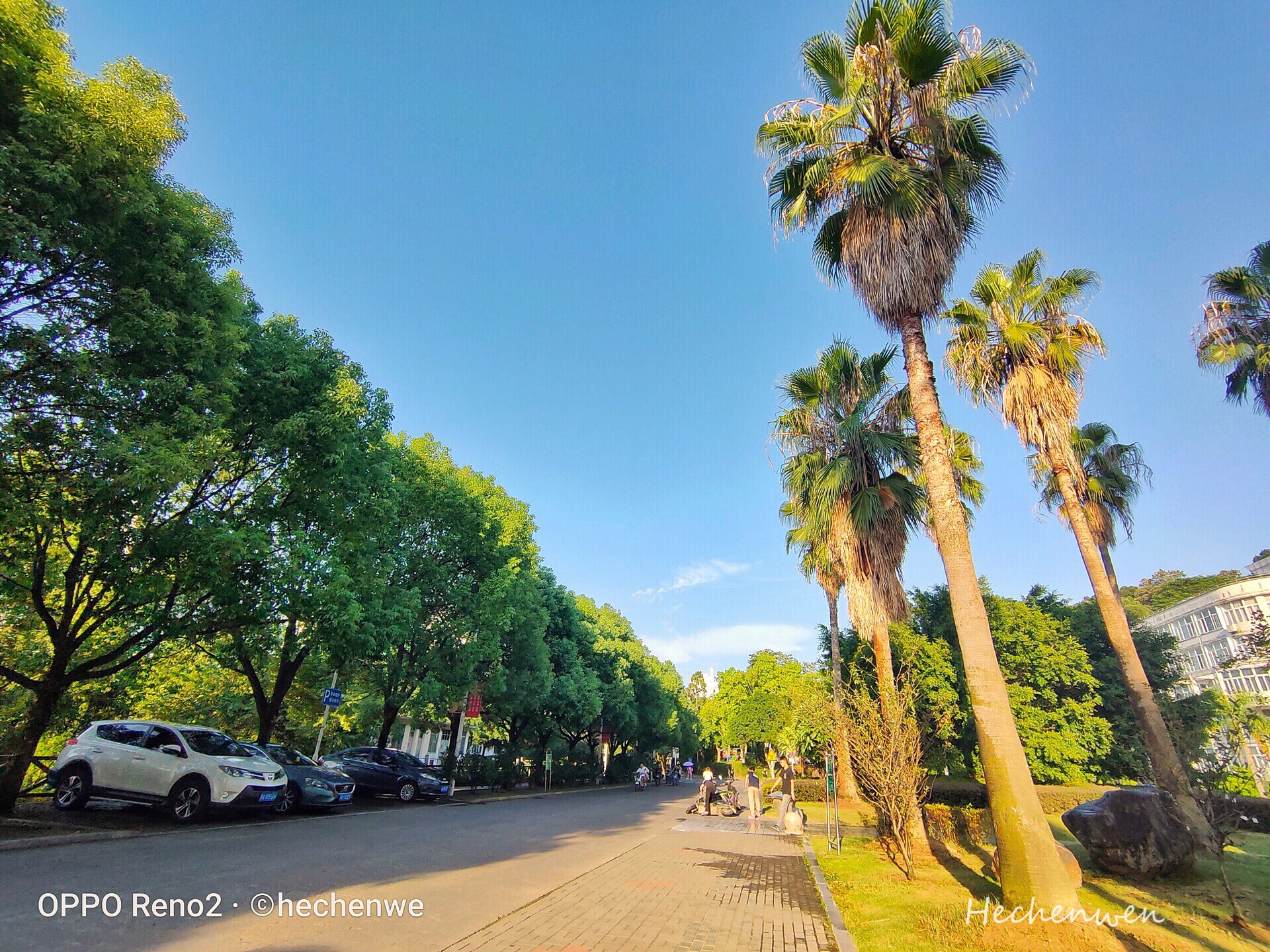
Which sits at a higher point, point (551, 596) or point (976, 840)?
point (551, 596)

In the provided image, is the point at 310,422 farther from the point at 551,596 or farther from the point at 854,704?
the point at 551,596

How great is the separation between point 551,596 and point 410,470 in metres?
14.8

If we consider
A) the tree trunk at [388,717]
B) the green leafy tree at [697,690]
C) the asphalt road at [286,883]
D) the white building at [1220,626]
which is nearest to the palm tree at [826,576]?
the asphalt road at [286,883]

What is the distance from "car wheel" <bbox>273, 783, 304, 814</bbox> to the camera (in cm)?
1359

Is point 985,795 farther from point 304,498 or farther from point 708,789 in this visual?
point 304,498

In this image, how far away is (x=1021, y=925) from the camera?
229 inches


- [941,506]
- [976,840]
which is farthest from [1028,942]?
[976,840]

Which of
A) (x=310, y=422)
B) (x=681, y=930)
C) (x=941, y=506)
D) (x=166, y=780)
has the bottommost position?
(x=681, y=930)

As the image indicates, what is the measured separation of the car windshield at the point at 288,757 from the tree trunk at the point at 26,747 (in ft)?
15.7

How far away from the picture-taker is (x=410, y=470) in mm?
21516

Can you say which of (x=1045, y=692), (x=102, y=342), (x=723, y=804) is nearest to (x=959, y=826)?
(x=723, y=804)

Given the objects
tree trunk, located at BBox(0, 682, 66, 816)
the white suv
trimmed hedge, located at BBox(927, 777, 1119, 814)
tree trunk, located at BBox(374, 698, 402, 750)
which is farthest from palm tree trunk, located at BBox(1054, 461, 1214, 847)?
tree trunk, located at BBox(374, 698, 402, 750)

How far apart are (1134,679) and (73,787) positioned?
70.6 ft

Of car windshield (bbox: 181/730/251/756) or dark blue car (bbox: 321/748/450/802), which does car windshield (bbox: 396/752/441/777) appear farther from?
car windshield (bbox: 181/730/251/756)
